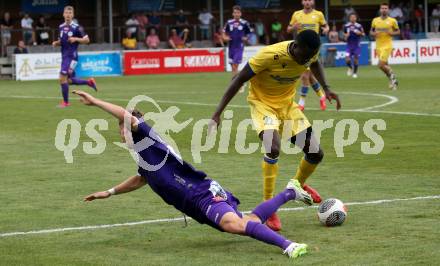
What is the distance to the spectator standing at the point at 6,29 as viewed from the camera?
4609 centimetres

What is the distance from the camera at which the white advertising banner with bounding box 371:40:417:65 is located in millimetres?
49938

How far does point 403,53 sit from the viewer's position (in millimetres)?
50250

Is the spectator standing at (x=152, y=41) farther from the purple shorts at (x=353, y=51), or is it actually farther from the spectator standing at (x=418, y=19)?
the spectator standing at (x=418, y=19)

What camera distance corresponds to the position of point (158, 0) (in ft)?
178

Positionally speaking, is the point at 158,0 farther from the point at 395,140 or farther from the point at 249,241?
the point at 249,241

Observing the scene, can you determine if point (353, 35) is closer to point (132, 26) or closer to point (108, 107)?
point (132, 26)

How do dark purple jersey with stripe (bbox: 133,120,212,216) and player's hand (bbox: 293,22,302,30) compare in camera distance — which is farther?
player's hand (bbox: 293,22,302,30)

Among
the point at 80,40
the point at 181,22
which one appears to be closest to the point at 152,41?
the point at 181,22

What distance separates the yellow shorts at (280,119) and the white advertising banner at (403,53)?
39515 millimetres

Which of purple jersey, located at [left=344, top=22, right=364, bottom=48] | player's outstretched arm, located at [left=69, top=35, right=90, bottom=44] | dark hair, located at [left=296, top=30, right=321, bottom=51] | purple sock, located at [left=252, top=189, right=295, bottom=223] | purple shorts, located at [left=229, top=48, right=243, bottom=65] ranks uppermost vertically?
dark hair, located at [left=296, top=30, right=321, bottom=51]

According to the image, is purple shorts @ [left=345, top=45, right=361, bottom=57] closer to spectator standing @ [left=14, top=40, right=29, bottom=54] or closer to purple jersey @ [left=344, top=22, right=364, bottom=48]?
purple jersey @ [left=344, top=22, right=364, bottom=48]

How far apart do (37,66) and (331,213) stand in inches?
1329

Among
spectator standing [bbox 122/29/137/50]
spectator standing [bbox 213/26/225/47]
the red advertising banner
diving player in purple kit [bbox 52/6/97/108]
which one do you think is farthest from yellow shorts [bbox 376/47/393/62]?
spectator standing [bbox 122/29/137/50]

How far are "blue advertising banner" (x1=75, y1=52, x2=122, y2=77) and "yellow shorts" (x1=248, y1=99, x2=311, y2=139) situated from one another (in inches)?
1281
